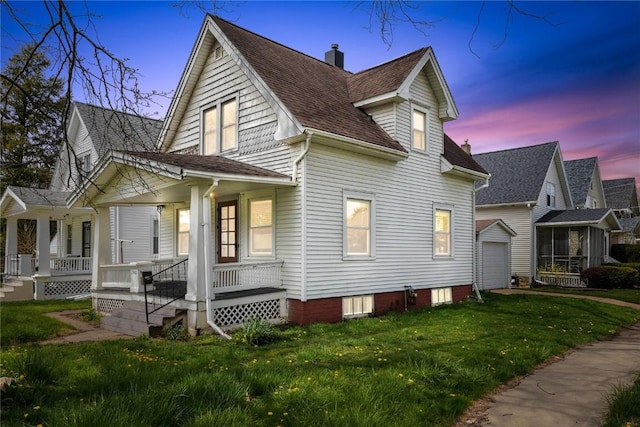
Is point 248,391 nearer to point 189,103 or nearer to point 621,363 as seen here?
point 621,363

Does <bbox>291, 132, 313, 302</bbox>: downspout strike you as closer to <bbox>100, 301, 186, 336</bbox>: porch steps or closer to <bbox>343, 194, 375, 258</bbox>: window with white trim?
<bbox>343, 194, 375, 258</bbox>: window with white trim

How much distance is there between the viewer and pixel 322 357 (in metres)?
7.31

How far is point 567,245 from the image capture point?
2555cm

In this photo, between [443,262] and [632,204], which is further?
[632,204]

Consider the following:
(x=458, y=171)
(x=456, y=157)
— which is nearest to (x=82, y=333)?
(x=458, y=171)

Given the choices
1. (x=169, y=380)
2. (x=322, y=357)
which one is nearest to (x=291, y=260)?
(x=322, y=357)

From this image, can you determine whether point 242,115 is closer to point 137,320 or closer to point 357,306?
point 137,320

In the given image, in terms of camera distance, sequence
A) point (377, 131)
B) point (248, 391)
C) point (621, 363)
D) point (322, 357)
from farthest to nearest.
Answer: point (377, 131)
point (621, 363)
point (322, 357)
point (248, 391)

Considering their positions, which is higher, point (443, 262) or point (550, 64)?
point (550, 64)

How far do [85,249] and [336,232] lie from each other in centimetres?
1686

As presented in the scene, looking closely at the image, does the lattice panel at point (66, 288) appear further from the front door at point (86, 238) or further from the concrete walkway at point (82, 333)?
the concrete walkway at point (82, 333)

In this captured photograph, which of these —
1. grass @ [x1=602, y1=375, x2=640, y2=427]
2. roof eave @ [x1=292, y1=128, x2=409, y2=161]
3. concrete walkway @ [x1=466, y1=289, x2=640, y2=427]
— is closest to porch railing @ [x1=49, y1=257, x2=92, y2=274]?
roof eave @ [x1=292, y1=128, x2=409, y2=161]

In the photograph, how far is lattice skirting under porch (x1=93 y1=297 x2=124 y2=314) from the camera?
12.5m

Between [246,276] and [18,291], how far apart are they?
1211 cm
